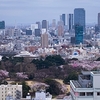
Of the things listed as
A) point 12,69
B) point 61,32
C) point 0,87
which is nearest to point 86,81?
point 0,87

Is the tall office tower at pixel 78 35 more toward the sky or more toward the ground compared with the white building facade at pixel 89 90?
more toward the ground

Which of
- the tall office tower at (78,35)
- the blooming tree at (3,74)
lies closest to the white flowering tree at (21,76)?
the blooming tree at (3,74)

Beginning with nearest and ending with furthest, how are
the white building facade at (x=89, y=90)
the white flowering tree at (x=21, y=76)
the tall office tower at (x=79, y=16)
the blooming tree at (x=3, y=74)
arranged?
the white building facade at (x=89, y=90)
the white flowering tree at (x=21, y=76)
the blooming tree at (x=3, y=74)
the tall office tower at (x=79, y=16)

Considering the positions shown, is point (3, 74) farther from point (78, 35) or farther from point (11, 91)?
point (78, 35)

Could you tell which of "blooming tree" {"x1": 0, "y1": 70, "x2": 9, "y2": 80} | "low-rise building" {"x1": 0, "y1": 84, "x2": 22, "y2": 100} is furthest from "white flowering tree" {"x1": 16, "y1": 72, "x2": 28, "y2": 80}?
"low-rise building" {"x1": 0, "y1": 84, "x2": 22, "y2": 100}

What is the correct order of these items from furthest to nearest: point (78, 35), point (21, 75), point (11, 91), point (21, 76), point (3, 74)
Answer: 1. point (78, 35)
2. point (3, 74)
3. point (21, 75)
4. point (21, 76)
5. point (11, 91)

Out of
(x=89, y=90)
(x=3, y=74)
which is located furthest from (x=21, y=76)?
(x=89, y=90)

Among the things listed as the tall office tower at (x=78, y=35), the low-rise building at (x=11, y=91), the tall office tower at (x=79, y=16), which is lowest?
the tall office tower at (x=78, y=35)

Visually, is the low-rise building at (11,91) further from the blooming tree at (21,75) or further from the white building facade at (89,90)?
the white building facade at (89,90)

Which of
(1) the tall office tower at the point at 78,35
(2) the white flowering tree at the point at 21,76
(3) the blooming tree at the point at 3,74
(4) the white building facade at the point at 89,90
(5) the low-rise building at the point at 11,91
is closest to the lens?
(4) the white building facade at the point at 89,90

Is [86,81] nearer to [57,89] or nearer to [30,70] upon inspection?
[57,89]

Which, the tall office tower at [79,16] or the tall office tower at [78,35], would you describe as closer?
the tall office tower at [78,35]
